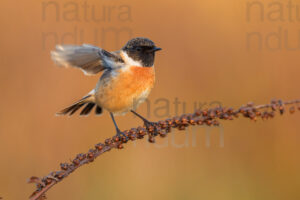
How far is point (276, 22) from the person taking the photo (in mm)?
7488

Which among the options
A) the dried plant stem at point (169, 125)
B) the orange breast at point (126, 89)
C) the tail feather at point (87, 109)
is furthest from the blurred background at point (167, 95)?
the dried plant stem at point (169, 125)

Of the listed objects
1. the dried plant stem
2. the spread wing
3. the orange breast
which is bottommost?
the dried plant stem

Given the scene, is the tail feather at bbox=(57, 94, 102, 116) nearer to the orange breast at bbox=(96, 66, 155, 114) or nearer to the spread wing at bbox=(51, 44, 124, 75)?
the orange breast at bbox=(96, 66, 155, 114)

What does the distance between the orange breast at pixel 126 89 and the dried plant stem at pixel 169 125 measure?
4.01ft

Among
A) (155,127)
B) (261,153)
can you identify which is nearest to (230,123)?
(261,153)

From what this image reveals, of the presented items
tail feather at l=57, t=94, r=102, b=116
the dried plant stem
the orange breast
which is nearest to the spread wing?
the orange breast

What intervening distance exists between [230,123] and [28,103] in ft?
10.3

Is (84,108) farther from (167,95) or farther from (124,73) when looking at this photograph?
(167,95)

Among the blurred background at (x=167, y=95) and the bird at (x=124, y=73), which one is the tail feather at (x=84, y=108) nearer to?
the bird at (x=124, y=73)

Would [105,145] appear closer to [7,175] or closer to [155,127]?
[155,127]

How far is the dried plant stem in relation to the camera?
2.24 m

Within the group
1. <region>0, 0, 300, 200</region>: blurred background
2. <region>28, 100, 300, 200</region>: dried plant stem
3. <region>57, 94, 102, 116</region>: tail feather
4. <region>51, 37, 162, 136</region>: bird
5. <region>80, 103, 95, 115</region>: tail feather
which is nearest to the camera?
<region>28, 100, 300, 200</region>: dried plant stem

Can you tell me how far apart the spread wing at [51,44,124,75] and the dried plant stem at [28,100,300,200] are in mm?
1264

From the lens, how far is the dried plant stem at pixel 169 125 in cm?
224
